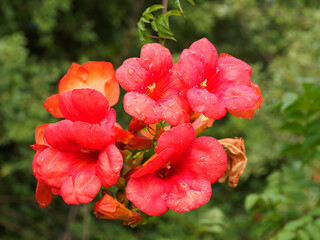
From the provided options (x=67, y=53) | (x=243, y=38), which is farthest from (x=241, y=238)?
(x=243, y=38)

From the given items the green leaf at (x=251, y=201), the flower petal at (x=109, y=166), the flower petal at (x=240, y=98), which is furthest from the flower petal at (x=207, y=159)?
the green leaf at (x=251, y=201)

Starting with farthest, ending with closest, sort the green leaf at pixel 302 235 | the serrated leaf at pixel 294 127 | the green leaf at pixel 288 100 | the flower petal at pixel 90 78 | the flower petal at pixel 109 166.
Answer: the serrated leaf at pixel 294 127 < the green leaf at pixel 288 100 < the green leaf at pixel 302 235 < the flower petal at pixel 90 78 < the flower petal at pixel 109 166

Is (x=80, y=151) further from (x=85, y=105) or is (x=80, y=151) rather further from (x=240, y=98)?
(x=240, y=98)

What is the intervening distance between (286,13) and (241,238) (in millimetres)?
3441

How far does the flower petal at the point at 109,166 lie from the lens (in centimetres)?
90

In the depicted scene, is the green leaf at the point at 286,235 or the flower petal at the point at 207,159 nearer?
the flower petal at the point at 207,159

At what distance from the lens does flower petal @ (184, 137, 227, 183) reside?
0.98 m

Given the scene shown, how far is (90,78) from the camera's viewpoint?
1185 millimetres

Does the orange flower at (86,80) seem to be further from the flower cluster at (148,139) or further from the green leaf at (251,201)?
the green leaf at (251,201)

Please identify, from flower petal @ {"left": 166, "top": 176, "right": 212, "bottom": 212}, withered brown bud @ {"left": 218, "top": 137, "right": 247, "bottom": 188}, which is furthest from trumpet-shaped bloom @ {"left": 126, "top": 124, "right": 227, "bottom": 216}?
withered brown bud @ {"left": 218, "top": 137, "right": 247, "bottom": 188}

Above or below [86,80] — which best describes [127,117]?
below

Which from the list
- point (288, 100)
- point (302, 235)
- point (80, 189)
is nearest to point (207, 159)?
point (80, 189)

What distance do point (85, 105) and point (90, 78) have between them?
0.24 m

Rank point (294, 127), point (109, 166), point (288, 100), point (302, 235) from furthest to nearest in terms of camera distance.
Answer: point (294, 127) < point (288, 100) < point (302, 235) < point (109, 166)
